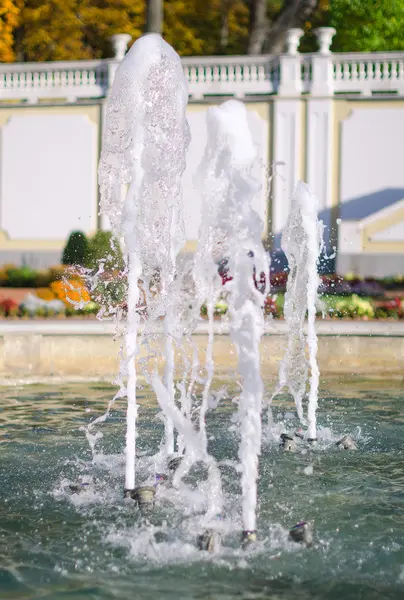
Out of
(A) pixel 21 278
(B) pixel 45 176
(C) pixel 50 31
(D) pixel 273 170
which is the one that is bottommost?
(A) pixel 21 278

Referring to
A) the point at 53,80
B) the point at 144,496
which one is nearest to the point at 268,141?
the point at 53,80

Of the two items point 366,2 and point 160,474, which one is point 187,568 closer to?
point 160,474

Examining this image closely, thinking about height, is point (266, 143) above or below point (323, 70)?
below

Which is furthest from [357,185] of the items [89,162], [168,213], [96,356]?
[168,213]

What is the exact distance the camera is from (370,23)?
2630cm

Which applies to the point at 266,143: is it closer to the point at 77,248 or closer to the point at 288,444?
the point at 77,248

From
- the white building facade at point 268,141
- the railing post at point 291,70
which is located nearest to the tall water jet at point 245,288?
the white building facade at point 268,141

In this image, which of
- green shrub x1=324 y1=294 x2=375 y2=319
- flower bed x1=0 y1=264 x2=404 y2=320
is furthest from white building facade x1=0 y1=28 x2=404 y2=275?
green shrub x1=324 y1=294 x2=375 y2=319

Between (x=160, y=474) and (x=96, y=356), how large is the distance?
515 cm

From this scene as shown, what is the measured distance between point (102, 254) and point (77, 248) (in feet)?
5.12

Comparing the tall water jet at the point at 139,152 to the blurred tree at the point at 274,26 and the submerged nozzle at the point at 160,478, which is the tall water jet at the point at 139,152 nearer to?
the submerged nozzle at the point at 160,478

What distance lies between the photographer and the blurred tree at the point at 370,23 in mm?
26078

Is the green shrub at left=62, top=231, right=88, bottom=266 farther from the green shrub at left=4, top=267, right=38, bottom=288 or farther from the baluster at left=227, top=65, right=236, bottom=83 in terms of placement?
the baluster at left=227, top=65, right=236, bottom=83

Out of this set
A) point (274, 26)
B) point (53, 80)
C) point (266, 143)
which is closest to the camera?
point (266, 143)
